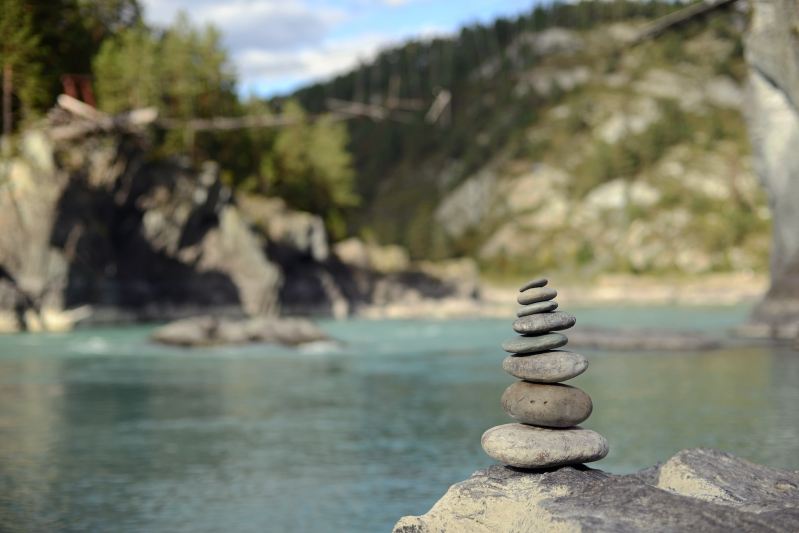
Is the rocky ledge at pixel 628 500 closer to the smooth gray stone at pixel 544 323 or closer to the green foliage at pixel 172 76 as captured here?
the smooth gray stone at pixel 544 323

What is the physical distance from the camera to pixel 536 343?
42.3 feet

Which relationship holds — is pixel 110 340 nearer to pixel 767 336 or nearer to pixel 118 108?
pixel 118 108

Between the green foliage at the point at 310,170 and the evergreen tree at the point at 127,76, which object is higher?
the evergreen tree at the point at 127,76

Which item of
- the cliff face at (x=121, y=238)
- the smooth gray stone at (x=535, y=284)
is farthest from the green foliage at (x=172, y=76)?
the smooth gray stone at (x=535, y=284)

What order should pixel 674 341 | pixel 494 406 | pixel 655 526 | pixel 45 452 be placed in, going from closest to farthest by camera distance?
pixel 655 526 < pixel 45 452 < pixel 494 406 < pixel 674 341

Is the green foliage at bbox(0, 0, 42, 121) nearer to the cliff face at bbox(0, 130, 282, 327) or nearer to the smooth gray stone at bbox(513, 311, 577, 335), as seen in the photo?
the cliff face at bbox(0, 130, 282, 327)

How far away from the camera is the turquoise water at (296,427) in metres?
17.0

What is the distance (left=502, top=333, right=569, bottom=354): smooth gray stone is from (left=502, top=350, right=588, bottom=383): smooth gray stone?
0.28ft

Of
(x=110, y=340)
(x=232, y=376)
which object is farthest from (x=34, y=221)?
(x=232, y=376)

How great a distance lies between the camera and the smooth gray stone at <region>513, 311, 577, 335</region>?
12.8 meters

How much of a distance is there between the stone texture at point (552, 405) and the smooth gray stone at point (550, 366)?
0.51 ft

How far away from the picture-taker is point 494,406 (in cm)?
3059

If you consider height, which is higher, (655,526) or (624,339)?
(655,526)

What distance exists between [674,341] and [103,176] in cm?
4675
